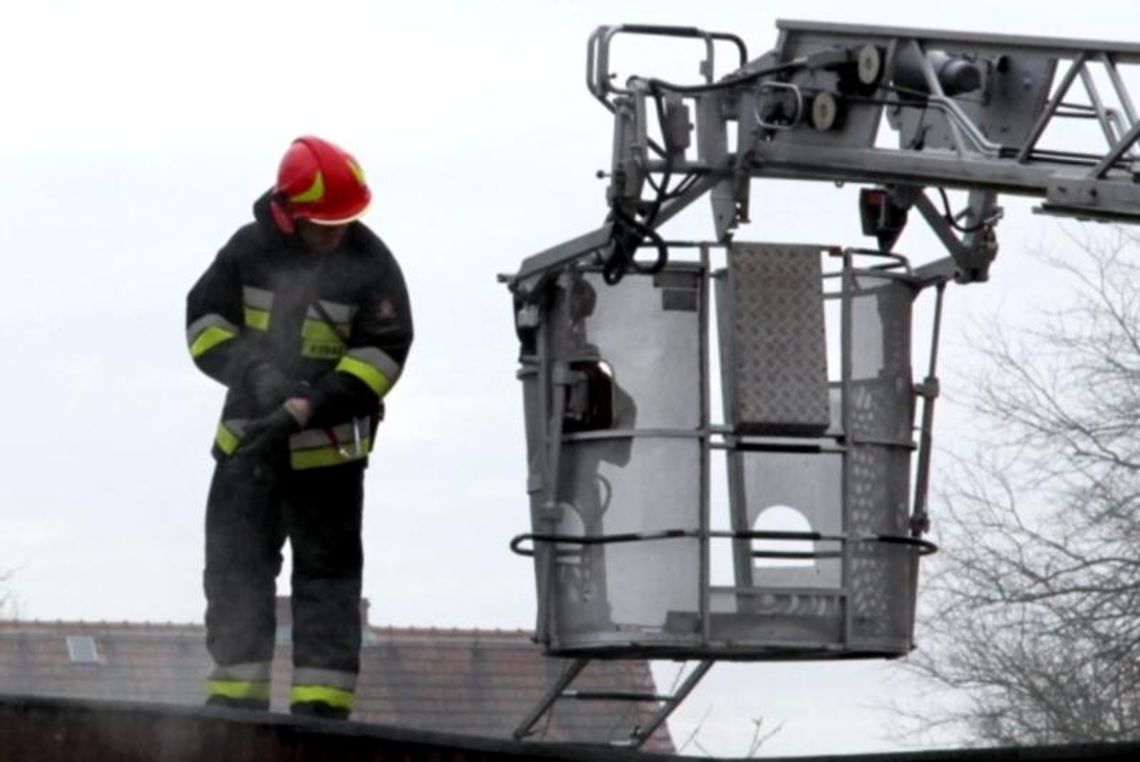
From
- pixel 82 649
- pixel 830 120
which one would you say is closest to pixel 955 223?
pixel 830 120

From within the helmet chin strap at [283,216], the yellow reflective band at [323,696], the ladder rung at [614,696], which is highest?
the helmet chin strap at [283,216]

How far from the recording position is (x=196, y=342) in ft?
29.1

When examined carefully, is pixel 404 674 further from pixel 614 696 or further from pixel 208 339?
pixel 208 339

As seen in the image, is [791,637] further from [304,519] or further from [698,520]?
[304,519]

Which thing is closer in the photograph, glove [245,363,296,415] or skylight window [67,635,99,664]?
glove [245,363,296,415]

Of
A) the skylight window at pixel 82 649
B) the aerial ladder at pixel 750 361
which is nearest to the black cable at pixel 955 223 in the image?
the aerial ladder at pixel 750 361

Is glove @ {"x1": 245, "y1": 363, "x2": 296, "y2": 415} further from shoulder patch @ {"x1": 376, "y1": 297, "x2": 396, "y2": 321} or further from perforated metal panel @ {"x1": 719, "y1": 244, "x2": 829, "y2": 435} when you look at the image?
perforated metal panel @ {"x1": 719, "y1": 244, "x2": 829, "y2": 435}

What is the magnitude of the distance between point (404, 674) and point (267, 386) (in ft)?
34.4

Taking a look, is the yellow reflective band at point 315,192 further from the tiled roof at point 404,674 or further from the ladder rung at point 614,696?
the tiled roof at point 404,674

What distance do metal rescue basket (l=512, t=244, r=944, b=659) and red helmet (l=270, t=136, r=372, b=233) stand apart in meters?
1.13

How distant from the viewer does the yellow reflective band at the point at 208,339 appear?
886 cm

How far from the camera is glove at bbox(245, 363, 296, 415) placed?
8781mm

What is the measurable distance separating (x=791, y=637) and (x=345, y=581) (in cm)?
166

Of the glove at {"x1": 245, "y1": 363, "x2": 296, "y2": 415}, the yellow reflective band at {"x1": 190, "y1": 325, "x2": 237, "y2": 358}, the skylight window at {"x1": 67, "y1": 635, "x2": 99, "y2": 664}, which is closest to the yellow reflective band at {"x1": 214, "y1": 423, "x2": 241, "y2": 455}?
the glove at {"x1": 245, "y1": 363, "x2": 296, "y2": 415}
